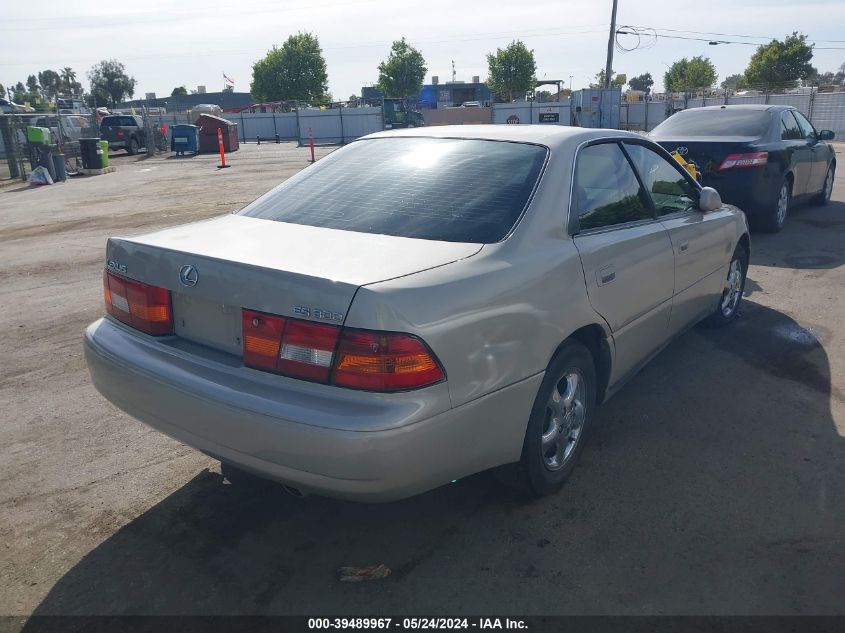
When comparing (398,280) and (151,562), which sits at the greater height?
(398,280)

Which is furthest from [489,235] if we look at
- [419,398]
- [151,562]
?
[151,562]

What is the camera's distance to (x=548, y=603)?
254cm

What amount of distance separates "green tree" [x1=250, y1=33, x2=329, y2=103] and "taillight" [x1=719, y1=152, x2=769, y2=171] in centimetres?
8315

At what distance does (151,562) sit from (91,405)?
1.84 metres

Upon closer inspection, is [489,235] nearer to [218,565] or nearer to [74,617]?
[218,565]

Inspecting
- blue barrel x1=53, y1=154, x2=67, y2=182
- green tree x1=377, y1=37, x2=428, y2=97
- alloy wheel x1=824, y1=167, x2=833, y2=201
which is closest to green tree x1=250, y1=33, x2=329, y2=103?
green tree x1=377, y1=37, x2=428, y2=97

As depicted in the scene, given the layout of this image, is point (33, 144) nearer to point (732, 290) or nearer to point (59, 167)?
Answer: point (59, 167)

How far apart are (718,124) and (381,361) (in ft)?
27.4

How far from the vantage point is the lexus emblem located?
8.74 feet

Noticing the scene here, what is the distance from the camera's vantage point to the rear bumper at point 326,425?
231 centimetres

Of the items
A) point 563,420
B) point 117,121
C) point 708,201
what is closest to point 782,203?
point 708,201

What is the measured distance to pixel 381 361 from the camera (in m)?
2.31

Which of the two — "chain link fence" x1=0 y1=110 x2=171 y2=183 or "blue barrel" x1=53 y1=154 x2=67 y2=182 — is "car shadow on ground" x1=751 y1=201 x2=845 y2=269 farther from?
"chain link fence" x1=0 y1=110 x2=171 y2=183

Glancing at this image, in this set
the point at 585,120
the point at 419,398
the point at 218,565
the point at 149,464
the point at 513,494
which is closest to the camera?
the point at 419,398
